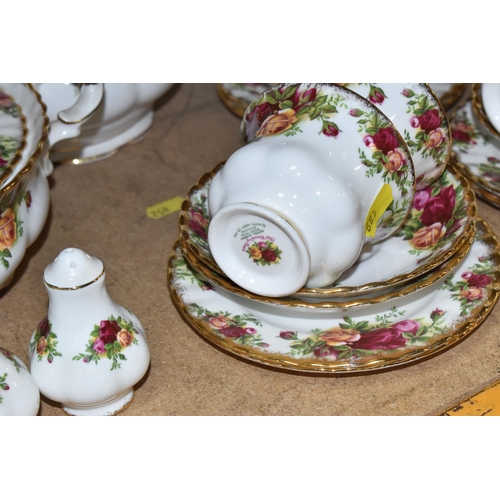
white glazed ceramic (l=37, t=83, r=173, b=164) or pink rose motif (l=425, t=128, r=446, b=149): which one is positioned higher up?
pink rose motif (l=425, t=128, r=446, b=149)

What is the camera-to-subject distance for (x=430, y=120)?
1.14 m

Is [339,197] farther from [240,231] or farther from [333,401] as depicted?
[333,401]

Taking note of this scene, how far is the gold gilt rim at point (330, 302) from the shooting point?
1.03 metres

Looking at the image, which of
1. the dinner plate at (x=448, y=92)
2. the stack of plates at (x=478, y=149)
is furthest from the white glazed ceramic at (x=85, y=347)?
the dinner plate at (x=448, y=92)

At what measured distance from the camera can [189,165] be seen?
160cm

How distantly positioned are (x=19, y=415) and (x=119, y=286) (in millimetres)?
363

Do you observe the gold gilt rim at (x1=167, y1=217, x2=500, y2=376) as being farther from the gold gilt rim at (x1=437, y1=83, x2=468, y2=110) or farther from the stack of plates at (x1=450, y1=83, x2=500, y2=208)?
the gold gilt rim at (x1=437, y1=83, x2=468, y2=110)

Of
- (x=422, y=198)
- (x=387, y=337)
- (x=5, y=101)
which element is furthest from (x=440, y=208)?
(x=5, y=101)

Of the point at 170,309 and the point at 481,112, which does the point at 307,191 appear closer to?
the point at 170,309

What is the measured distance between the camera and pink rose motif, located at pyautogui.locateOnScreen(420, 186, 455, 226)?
121 cm

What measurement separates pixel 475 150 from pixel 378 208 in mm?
490

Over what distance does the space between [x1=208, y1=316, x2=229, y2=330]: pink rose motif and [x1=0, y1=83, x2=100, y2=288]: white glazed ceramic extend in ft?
1.00

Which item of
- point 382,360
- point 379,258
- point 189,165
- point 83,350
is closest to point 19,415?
point 83,350

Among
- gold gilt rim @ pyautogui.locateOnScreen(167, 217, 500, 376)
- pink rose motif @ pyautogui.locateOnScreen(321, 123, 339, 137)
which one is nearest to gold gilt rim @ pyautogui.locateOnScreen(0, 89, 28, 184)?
gold gilt rim @ pyautogui.locateOnScreen(167, 217, 500, 376)
